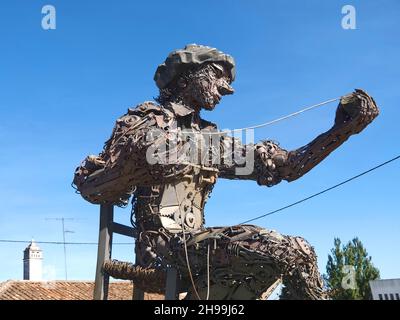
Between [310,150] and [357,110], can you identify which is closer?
[357,110]

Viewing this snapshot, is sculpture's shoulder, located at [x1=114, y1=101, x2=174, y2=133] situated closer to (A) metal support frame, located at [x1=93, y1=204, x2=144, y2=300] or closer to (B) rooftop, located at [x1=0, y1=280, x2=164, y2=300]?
(A) metal support frame, located at [x1=93, y1=204, x2=144, y2=300]

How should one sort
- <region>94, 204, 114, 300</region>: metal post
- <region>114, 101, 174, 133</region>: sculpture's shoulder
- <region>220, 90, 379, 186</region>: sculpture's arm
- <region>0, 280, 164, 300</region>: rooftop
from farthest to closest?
<region>0, 280, 164, 300</region>: rooftop → <region>94, 204, 114, 300</region>: metal post → <region>114, 101, 174, 133</region>: sculpture's shoulder → <region>220, 90, 379, 186</region>: sculpture's arm

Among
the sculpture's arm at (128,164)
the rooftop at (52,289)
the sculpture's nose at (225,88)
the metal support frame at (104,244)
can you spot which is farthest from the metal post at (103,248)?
the rooftop at (52,289)

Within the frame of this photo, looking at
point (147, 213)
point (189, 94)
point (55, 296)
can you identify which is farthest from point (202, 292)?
point (55, 296)

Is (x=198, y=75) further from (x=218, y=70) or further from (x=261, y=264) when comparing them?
(x=261, y=264)

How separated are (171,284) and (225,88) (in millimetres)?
1405

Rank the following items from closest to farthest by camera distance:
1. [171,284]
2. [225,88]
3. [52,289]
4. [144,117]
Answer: [171,284] → [144,117] → [225,88] → [52,289]

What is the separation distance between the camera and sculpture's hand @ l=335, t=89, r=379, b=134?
4320mm

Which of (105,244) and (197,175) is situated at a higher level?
(197,175)

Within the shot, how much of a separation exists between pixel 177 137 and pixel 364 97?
121 cm

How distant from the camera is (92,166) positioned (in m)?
4.67

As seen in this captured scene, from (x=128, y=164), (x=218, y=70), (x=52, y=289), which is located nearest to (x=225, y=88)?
(x=218, y=70)

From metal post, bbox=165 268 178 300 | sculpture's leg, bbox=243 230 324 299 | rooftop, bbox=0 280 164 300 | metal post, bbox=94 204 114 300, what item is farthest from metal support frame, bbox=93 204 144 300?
rooftop, bbox=0 280 164 300

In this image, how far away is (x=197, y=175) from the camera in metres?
4.66
